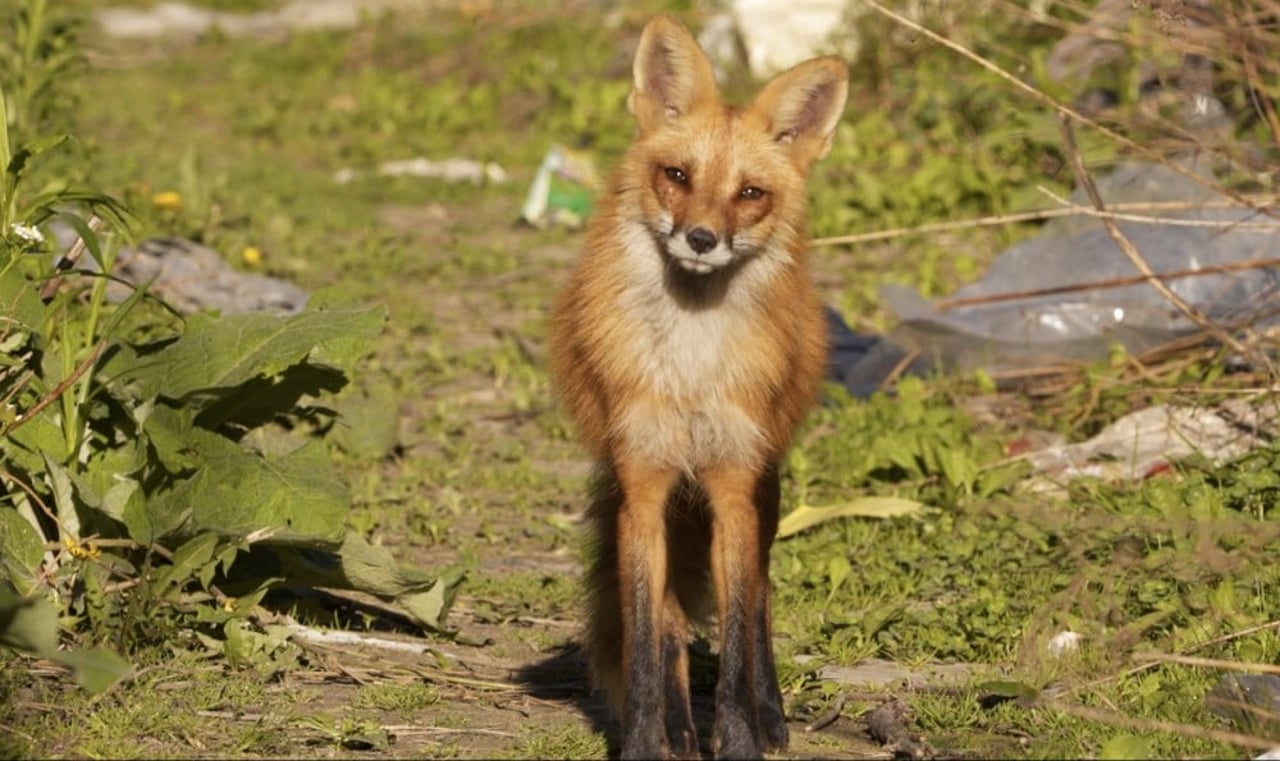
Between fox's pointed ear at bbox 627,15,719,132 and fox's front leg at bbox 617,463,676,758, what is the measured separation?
104 centimetres

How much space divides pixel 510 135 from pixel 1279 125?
797cm

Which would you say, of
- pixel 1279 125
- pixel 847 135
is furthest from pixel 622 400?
pixel 847 135

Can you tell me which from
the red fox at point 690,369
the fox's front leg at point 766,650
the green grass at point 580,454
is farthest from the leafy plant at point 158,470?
the fox's front leg at point 766,650

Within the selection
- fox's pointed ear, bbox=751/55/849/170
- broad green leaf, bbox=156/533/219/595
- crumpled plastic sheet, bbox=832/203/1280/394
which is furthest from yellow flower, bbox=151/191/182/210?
fox's pointed ear, bbox=751/55/849/170

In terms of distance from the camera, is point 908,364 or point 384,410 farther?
point 908,364

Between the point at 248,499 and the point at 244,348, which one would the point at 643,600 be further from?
the point at 244,348

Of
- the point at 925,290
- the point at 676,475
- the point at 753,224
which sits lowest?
the point at 925,290

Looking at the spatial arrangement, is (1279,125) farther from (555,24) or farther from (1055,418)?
(555,24)

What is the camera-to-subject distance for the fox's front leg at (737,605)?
4242mm

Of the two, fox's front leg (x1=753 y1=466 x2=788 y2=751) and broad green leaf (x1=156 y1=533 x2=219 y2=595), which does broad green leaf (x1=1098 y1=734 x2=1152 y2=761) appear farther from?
broad green leaf (x1=156 y1=533 x2=219 y2=595)

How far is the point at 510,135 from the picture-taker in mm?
13461

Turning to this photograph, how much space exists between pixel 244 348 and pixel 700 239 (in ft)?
5.19

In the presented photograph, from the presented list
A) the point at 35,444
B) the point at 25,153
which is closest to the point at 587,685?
the point at 35,444

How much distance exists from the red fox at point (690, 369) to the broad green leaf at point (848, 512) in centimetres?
165
